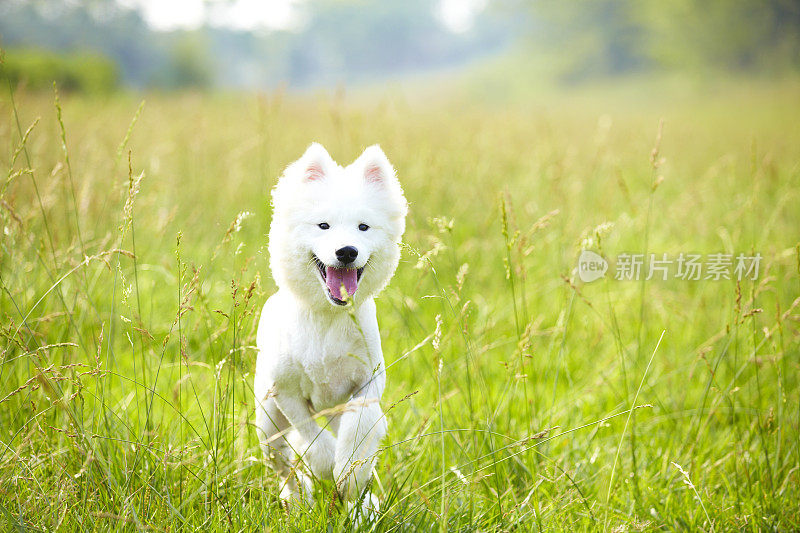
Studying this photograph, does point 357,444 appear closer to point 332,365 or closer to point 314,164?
point 332,365

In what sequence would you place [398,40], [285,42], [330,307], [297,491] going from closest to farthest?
[330,307], [297,491], [285,42], [398,40]

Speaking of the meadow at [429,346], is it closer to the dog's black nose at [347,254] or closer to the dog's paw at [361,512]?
the dog's paw at [361,512]

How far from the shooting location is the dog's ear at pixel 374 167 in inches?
67.9

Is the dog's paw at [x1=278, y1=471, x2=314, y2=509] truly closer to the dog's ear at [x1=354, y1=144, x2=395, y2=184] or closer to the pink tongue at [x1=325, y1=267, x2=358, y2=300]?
the pink tongue at [x1=325, y1=267, x2=358, y2=300]

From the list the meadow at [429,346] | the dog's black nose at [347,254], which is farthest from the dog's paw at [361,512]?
the dog's black nose at [347,254]

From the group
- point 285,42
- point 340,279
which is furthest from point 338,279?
point 285,42

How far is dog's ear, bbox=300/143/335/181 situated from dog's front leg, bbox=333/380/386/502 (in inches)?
26.7

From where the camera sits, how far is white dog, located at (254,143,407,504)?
63.4 inches

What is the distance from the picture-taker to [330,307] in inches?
66.3

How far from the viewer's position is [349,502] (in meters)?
1.77

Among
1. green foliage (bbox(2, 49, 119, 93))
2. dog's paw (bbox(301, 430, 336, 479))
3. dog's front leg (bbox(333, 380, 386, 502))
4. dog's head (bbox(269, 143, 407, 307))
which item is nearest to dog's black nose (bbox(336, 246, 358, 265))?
dog's head (bbox(269, 143, 407, 307))

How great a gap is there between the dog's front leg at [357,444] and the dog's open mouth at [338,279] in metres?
0.34

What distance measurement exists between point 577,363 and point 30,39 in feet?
85.3

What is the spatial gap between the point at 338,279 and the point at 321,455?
609mm
